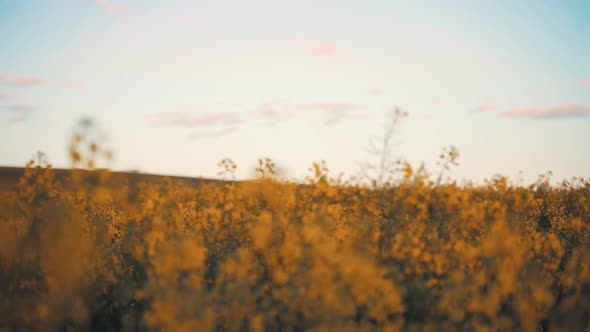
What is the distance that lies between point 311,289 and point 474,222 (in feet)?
8.84

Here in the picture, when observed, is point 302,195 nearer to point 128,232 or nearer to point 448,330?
point 448,330

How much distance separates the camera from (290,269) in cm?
421

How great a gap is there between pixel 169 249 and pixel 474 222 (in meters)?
3.66

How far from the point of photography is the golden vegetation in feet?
11.9

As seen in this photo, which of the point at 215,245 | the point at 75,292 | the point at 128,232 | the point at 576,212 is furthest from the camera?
the point at 576,212

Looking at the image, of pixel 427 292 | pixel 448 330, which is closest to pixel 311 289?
pixel 448 330

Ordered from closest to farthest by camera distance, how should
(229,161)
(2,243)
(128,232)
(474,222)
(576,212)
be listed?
(2,243) → (474,222) → (229,161) → (128,232) → (576,212)

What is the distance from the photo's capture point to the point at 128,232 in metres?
7.08

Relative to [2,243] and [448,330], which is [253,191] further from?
[448,330]

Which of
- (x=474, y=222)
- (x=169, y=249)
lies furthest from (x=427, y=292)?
(x=169, y=249)

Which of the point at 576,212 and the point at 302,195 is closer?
the point at 302,195

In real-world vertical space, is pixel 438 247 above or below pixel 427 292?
above

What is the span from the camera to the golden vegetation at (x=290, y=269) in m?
3.62

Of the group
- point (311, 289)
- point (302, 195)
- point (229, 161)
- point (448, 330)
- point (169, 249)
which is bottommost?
point (448, 330)
